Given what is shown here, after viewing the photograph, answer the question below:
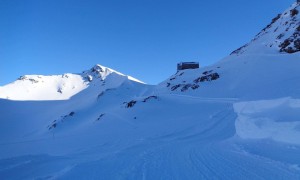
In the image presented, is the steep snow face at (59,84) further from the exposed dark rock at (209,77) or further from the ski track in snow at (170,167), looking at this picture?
the ski track in snow at (170,167)

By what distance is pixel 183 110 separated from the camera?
29.4m

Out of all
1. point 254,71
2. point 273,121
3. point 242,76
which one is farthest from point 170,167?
point 242,76

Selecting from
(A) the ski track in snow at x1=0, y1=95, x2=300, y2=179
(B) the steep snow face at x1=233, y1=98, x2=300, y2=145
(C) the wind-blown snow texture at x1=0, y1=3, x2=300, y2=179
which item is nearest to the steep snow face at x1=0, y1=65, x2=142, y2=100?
(C) the wind-blown snow texture at x1=0, y1=3, x2=300, y2=179

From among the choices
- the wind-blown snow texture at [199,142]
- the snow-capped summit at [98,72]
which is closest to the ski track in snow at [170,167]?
the wind-blown snow texture at [199,142]

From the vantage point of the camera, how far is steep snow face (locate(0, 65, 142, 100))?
122125 millimetres

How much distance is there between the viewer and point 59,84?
459ft

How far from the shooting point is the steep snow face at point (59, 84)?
122125 millimetres

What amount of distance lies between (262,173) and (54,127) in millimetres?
56770


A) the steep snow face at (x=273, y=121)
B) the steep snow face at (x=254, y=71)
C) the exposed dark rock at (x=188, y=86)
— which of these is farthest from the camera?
the exposed dark rock at (x=188, y=86)

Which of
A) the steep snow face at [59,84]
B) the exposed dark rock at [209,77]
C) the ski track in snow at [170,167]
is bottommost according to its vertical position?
the ski track in snow at [170,167]

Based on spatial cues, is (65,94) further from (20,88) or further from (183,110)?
(183,110)

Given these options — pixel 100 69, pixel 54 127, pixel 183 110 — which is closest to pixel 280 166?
pixel 183 110

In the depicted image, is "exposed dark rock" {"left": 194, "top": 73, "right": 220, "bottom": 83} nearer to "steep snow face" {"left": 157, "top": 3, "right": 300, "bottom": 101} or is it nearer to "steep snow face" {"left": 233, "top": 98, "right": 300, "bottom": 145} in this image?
"steep snow face" {"left": 157, "top": 3, "right": 300, "bottom": 101}

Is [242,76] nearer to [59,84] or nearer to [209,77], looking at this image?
[209,77]
